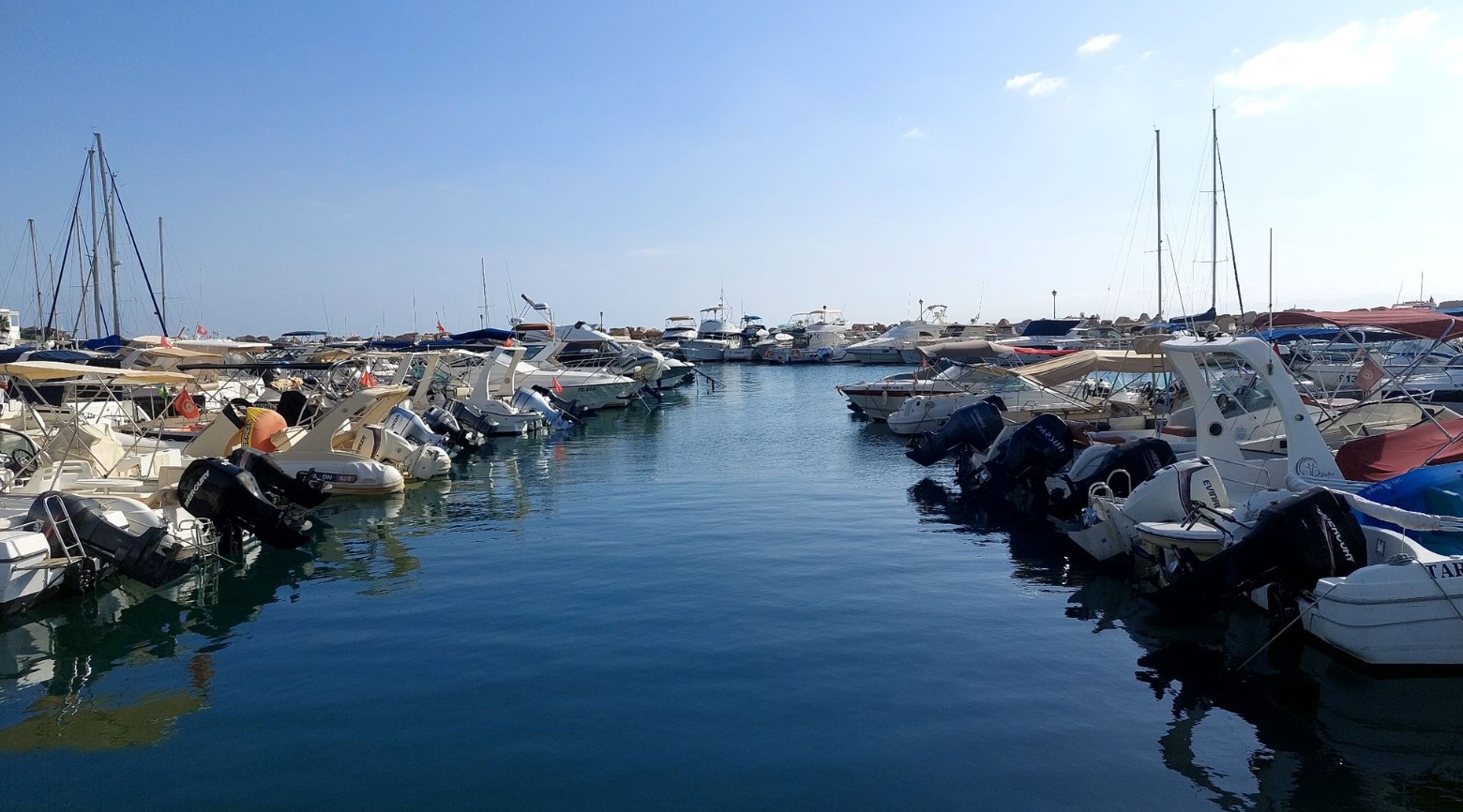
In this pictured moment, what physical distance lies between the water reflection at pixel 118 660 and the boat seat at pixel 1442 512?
12.8m

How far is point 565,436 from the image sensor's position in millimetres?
34844

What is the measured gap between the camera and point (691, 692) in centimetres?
967

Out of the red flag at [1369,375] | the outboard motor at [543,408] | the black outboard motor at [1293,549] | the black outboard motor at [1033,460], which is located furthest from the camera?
the outboard motor at [543,408]

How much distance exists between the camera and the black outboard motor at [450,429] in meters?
29.9

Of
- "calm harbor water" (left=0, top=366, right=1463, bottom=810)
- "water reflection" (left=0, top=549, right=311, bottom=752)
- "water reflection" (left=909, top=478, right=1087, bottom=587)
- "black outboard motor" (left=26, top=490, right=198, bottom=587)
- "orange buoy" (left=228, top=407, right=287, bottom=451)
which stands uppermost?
"orange buoy" (left=228, top=407, right=287, bottom=451)

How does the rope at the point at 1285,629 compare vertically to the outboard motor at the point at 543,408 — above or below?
below

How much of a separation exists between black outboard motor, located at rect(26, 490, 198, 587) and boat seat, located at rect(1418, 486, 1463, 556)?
14999 mm

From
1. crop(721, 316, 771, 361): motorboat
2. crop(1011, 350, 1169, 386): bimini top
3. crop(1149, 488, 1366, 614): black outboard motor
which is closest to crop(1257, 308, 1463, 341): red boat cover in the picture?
crop(1149, 488, 1366, 614): black outboard motor

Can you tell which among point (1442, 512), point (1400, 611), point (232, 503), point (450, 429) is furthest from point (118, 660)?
point (450, 429)

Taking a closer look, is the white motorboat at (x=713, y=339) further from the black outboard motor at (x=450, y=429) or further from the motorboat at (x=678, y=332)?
the black outboard motor at (x=450, y=429)

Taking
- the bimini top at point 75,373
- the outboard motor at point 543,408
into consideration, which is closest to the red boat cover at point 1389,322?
the bimini top at point 75,373

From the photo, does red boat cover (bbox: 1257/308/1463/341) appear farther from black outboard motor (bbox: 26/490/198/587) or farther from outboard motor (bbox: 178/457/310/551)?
black outboard motor (bbox: 26/490/198/587)

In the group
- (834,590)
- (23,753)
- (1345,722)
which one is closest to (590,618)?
(834,590)

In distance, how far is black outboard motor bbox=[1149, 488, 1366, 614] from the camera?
10.1 m
